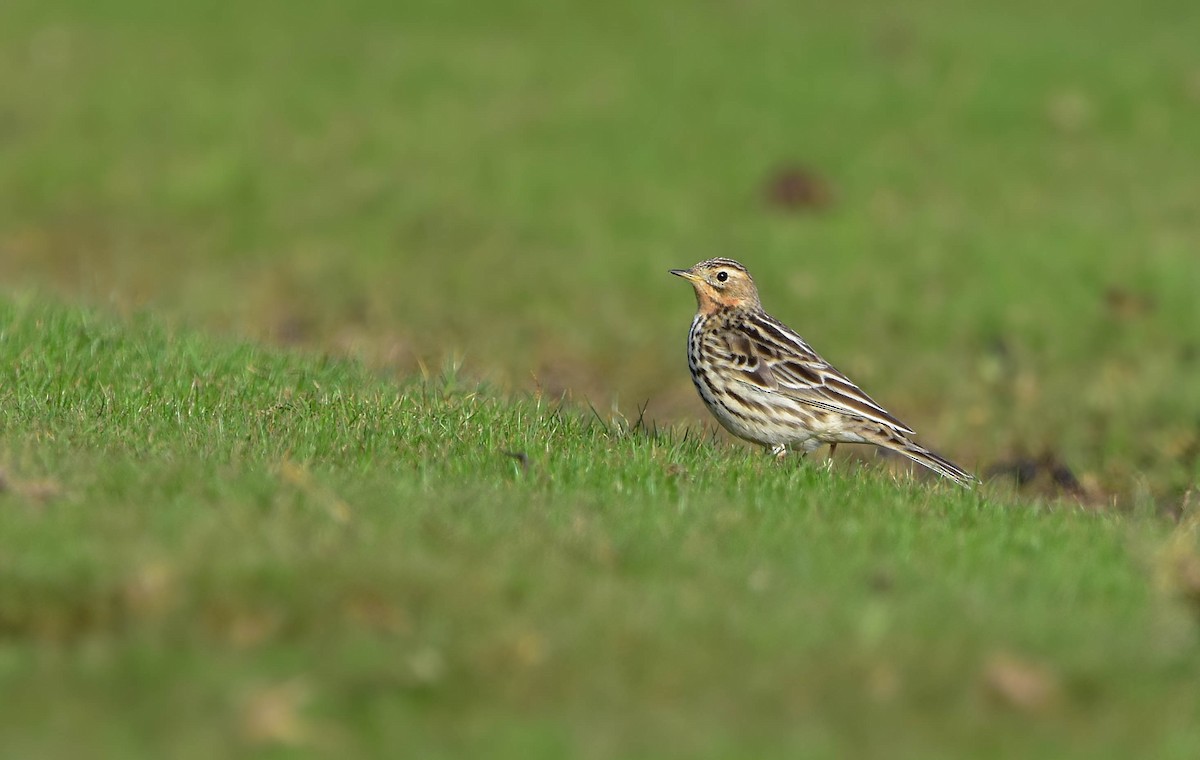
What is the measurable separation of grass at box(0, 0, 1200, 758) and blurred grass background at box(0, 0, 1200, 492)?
0.07 metres

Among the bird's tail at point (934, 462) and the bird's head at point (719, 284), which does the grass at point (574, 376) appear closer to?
the bird's tail at point (934, 462)

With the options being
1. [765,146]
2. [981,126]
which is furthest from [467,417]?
[981,126]

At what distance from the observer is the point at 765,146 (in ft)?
72.8

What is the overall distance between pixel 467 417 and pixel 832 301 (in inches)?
394

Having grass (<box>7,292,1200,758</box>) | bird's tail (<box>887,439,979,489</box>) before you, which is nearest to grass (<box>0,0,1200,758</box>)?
grass (<box>7,292,1200,758</box>)

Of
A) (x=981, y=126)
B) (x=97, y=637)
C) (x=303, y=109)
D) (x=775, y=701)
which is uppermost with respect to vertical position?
(x=981, y=126)

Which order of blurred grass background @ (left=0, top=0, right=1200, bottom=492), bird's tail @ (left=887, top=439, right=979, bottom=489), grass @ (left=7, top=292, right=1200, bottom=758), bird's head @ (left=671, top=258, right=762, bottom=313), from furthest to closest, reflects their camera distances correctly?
blurred grass background @ (left=0, top=0, right=1200, bottom=492)
bird's head @ (left=671, top=258, right=762, bottom=313)
bird's tail @ (left=887, top=439, right=979, bottom=489)
grass @ (left=7, top=292, right=1200, bottom=758)

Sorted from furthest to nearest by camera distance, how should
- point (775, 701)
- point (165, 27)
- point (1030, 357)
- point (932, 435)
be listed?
point (165, 27) → point (1030, 357) → point (932, 435) → point (775, 701)

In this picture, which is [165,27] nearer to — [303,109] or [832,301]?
[303,109]

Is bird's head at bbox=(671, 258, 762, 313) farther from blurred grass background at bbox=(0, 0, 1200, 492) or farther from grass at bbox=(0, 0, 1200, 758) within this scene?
blurred grass background at bbox=(0, 0, 1200, 492)

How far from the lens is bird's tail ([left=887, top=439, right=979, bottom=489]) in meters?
10.3

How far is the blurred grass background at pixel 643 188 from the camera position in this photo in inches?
695

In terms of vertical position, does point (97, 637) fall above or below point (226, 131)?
below

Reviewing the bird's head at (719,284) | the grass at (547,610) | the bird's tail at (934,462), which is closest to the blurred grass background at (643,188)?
the bird's head at (719,284)
